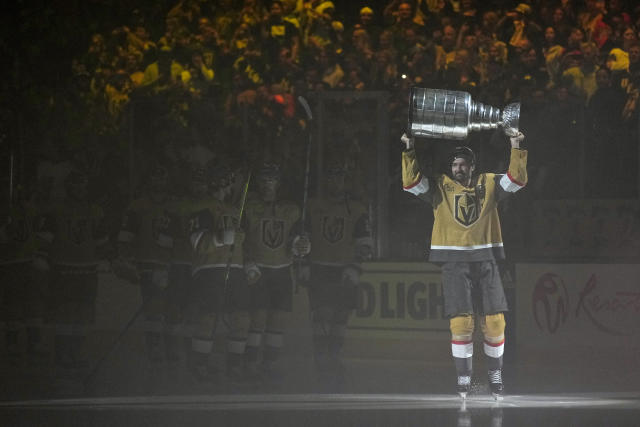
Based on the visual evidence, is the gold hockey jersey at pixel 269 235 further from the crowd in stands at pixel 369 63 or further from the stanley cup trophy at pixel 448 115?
the crowd in stands at pixel 369 63

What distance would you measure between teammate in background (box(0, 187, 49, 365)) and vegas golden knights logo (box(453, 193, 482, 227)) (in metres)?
4.08

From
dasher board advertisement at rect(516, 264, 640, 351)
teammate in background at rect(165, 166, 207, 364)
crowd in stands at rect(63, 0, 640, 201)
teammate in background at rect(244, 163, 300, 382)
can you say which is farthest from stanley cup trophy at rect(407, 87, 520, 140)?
crowd in stands at rect(63, 0, 640, 201)

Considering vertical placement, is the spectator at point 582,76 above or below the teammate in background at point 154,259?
above

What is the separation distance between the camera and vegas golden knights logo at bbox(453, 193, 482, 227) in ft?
28.6

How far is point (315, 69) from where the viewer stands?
47.3 ft

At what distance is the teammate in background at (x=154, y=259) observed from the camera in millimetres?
10867

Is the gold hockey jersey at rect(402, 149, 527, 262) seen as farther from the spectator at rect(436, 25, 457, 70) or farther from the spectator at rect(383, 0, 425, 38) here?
the spectator at rect(383, 0, 425, 38)

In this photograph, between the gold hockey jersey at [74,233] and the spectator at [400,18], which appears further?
the spectator at [400,18]

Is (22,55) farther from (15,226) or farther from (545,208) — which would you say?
(545,208)

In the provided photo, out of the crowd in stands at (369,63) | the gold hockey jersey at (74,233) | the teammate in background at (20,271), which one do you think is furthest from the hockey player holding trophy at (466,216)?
the crowd in stands at (369,63)

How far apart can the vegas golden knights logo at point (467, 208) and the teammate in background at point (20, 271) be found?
4.08 m

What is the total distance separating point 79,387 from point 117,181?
521cm

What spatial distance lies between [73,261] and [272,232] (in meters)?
1.62

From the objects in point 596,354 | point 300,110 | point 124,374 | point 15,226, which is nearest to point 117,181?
point 300,110
